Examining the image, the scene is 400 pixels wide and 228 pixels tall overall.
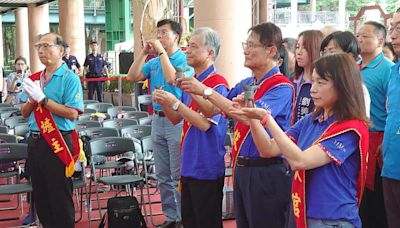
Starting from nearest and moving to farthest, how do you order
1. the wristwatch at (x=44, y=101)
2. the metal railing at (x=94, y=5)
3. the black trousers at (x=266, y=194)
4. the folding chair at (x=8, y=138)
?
the black trousers at (x=266, y=194), the wristwatch at (x=44, y=101), the folding chair at (x=8, y=138), the metal railing at (x=94, y=5)

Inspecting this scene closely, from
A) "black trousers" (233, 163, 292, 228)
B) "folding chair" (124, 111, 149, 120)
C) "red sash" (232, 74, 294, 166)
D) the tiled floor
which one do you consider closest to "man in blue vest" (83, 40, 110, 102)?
"folding chair" (124, 111, 149, 120)

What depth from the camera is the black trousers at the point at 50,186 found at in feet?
13.6

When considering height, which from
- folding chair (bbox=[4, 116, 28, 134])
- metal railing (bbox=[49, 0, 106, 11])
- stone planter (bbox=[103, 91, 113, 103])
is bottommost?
stone planter (bbox=[103, 91, 113, 103])

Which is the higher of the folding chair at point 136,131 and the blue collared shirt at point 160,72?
the blue collared shirt at point 160,72

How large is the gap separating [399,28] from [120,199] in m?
2.75

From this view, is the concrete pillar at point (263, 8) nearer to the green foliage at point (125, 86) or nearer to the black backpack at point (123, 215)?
the green foliage at point (125, 86)

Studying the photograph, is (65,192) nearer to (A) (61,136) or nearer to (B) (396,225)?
(A) (61,136)

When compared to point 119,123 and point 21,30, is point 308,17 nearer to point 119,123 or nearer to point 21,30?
point 21,30

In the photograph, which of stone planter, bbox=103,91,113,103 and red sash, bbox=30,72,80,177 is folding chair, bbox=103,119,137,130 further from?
stone planter, bbox=103,91,113,103

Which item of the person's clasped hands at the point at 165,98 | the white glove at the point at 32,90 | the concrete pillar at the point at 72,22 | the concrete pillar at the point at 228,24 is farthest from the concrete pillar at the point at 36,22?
the person's clasped hands at the point at 165,98

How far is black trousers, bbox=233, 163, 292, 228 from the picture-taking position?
2914 millimetres

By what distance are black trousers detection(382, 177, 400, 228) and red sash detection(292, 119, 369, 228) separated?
49 centimetres

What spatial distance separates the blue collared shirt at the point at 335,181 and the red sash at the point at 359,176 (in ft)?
0.06

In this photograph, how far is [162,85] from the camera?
4.65 metres
